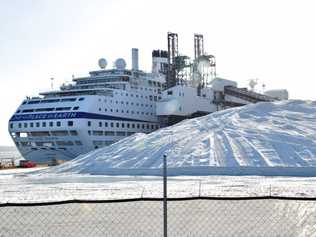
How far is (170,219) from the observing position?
11.1m

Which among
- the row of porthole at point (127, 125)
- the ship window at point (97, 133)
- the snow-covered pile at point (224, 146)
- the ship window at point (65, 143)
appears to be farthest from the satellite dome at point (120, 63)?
the snow-covered pile at point (224, 146)

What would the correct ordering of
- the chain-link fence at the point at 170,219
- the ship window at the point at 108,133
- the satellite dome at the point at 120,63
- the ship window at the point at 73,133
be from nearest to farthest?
1. the chain-link fence at the point at 170,219
2. the ship window at the point at 73,133
3. the ship window at the point at 108,133
4. the satellite dome at the point at 120,63

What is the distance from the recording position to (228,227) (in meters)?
9.66

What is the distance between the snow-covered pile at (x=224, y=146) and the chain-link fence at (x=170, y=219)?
13.6 meters

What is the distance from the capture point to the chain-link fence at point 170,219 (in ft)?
30.2

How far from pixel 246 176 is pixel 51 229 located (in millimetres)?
16137

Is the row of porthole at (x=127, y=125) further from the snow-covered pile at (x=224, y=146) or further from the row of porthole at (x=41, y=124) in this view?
the snow-covered pile at (x=224, y=146)

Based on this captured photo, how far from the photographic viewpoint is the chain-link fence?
922 centimetres

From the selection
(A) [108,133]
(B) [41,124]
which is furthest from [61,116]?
(A) [108,133]

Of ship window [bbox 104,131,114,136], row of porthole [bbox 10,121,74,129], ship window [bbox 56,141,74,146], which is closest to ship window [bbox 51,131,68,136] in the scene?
row of porthole [bbox 10,121,74,129]

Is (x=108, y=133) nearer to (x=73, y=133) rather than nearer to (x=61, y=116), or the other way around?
(x=73, y=133)

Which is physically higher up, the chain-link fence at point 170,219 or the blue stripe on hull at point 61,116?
the chain-link fence at point 170,219

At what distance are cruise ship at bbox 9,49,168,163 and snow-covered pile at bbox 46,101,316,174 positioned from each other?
68.1 feet

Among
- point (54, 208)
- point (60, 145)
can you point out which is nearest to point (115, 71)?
point (60, 145)
